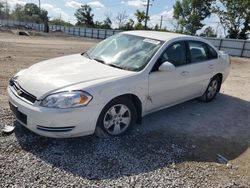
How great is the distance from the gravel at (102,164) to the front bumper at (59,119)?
0.96 feet

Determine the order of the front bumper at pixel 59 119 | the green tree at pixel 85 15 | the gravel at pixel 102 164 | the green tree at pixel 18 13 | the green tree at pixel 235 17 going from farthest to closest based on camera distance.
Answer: the green tree at pixel 18 13, the green tree at pixel 85 15, the green tree at pixel 235 17, the front bumper at pixel 59 119, the gravel at pixel 102 164

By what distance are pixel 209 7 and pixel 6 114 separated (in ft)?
145

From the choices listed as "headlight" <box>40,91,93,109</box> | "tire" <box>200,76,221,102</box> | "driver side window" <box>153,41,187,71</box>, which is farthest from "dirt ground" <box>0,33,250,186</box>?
"headlight" <box>40,91,93,109</box>

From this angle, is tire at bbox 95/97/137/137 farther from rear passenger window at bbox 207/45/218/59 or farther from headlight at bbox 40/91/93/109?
rear passenger window at bbox 207/45/218/59

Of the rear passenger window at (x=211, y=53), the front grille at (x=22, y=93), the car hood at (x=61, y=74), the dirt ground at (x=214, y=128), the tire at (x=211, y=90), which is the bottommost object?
the dirt ground at (x=214, y=128)

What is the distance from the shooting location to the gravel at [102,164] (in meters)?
3.02

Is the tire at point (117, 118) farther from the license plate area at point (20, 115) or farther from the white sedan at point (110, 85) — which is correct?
the license plate area at point (20, 115)

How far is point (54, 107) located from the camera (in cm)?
330

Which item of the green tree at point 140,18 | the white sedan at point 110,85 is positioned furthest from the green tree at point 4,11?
the white sedan at point 110,85

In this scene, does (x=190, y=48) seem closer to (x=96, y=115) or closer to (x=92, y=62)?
(x=92, y=62)

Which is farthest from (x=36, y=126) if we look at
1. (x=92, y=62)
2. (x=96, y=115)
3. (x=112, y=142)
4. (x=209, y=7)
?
(x=209, y=7)

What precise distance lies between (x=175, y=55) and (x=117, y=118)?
5.63 ft

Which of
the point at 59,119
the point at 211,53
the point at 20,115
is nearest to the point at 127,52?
the point at 59,119

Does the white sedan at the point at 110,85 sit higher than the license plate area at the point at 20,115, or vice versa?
the white sedan at the point at 110,85
